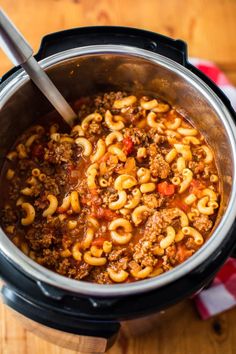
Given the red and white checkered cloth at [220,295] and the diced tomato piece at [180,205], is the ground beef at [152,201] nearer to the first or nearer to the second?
the diced tomato piece at [180,205]

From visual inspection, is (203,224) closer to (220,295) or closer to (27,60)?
(220,295)

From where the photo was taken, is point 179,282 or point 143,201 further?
point 143,201

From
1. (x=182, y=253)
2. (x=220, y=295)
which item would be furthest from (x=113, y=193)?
(x=220, y=295)

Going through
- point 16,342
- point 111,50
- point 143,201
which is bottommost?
point 16,342

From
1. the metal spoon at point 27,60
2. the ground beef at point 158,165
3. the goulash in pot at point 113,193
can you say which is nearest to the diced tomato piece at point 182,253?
the goulash in pot at point 113,193

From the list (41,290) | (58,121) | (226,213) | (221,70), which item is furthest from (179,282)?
(221,70)

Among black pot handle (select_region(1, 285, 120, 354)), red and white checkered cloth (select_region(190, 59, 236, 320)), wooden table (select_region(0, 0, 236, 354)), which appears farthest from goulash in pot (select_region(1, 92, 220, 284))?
wooden table (select_region(0, 0, 236, 354))

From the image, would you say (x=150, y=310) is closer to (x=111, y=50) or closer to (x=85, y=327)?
(x=85, y=327)
